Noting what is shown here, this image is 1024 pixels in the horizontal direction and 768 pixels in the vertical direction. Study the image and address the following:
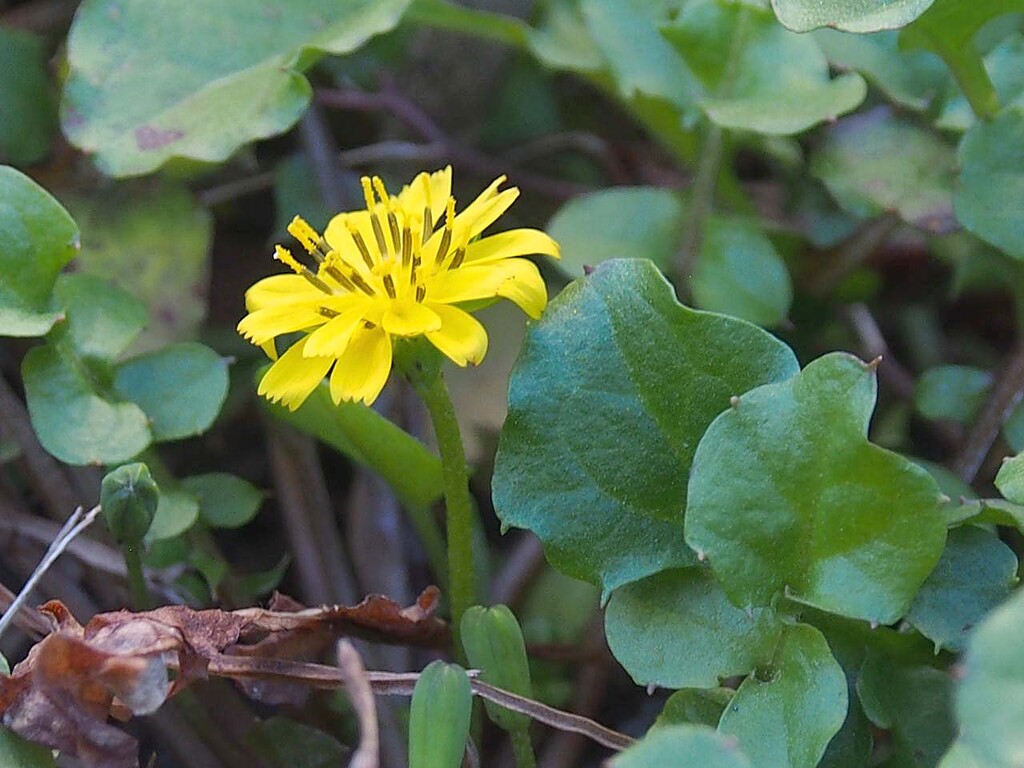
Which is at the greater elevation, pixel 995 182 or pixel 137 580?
pixel 995 182

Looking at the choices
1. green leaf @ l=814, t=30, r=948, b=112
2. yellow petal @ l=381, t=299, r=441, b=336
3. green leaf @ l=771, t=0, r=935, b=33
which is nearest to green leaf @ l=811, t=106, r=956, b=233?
green leaf @ l=814, t=30, r=948, b=112

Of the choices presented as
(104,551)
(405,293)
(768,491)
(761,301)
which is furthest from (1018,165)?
(104,551)

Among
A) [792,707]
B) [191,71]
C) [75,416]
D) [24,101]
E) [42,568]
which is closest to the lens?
[792,707]

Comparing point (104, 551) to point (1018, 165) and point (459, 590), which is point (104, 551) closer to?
point (459, 590)

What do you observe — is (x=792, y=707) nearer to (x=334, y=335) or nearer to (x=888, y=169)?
(x=334, y=335)

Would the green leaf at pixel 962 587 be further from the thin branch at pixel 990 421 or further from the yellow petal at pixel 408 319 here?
the yellow petal at pixel 408 319

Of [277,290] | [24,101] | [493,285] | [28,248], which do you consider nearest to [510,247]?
[493,285]
